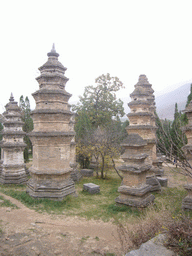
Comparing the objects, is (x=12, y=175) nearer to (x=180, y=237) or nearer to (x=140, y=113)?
(x=140, y=113)

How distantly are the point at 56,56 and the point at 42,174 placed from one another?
7641 millimetres

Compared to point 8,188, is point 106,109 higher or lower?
higher

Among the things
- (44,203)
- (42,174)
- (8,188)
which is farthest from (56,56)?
(8,188)

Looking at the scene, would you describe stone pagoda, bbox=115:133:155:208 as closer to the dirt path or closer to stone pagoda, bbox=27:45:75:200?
the dirt path

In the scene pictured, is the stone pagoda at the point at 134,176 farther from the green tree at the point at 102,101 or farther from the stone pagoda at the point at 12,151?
the green tree at the point at 102,101

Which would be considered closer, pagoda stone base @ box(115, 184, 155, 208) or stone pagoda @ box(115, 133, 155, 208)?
pagoda stone base @ box(115, 184, 155, 208)

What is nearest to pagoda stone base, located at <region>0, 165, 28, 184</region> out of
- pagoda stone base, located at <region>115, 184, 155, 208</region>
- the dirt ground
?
the dirt ground

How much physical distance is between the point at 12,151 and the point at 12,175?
73.7 inches

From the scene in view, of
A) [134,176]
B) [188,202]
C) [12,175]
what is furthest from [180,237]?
[12,175]

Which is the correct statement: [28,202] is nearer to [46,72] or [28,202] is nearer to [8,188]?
[8,188]

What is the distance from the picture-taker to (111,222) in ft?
29.3

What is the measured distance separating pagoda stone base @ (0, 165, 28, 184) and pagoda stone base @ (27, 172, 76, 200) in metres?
4.29

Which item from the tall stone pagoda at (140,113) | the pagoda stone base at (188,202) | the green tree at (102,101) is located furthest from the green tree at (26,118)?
the pagoda stone base at (188,202)

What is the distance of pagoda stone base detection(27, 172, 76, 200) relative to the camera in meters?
11.4
